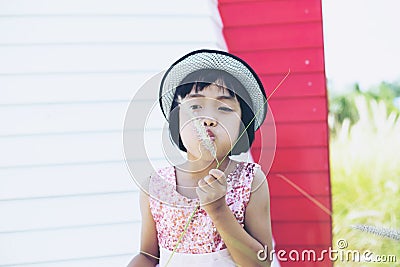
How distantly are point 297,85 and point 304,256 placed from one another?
62 cm

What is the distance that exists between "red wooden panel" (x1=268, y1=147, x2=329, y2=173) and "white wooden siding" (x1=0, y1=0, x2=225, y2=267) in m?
0.46

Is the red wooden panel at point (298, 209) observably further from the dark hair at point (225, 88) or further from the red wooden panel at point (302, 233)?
the dark hair at point (225, 88)

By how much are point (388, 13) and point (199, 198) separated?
5.48ft

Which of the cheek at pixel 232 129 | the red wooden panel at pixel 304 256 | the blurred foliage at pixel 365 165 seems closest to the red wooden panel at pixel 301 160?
the blurred foliage at pixel 365 165

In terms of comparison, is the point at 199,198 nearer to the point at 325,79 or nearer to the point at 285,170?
the point at 285,170

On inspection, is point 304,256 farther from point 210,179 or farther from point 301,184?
point 210,179


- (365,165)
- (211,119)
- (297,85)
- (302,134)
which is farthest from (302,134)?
(211,119)

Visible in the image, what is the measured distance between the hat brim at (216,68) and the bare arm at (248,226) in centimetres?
20

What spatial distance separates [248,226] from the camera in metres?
1.81

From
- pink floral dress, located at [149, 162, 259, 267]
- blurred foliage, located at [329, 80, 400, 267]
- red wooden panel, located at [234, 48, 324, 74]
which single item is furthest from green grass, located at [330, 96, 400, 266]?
pink floral dress, located at [149, 162, 259, 267]

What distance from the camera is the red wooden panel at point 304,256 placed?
2.22 m

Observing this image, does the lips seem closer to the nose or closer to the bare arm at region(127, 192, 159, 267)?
the nose

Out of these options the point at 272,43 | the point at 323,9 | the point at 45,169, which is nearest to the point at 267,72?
the point at 272,43

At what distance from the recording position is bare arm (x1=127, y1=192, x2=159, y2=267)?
1.90 meters
